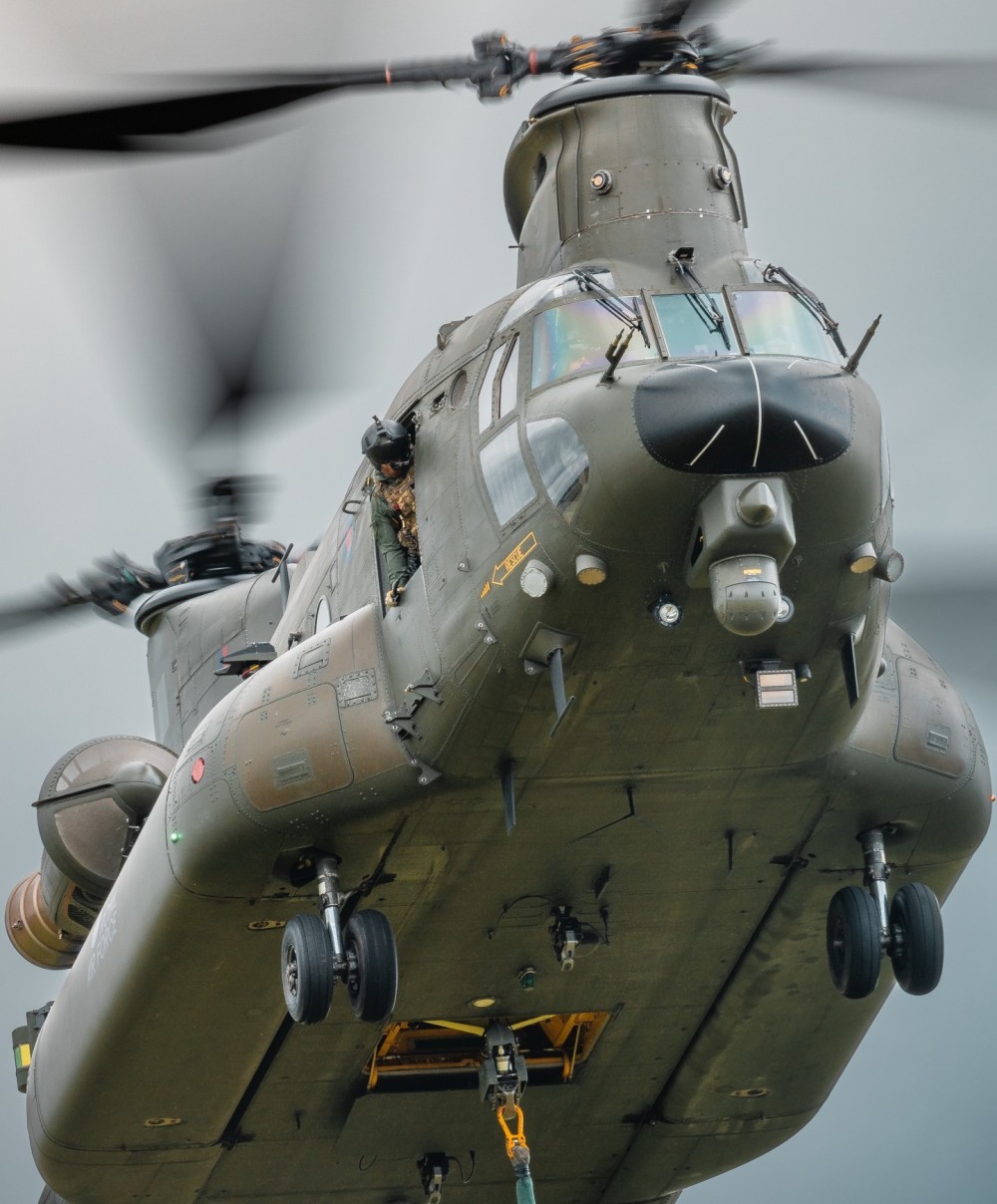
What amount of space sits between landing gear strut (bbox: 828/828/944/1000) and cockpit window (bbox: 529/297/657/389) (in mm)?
3352

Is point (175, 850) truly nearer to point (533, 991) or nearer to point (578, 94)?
point (533, 991)

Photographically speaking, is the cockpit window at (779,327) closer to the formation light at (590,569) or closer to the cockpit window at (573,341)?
the cockpit window at (573,341)

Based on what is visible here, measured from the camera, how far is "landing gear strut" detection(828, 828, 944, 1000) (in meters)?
11.0

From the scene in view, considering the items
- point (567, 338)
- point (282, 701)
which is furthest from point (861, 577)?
point (282, 701)

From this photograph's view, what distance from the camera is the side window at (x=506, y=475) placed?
9.45 meters

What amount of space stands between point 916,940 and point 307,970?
335 cm

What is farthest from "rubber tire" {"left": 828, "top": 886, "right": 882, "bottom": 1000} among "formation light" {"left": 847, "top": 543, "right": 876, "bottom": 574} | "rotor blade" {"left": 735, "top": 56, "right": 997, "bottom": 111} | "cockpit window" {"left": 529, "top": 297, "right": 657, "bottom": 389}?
Answer: "rotor blade" {"left": 735, "top": 56, "right": 997, "bottom": 111}

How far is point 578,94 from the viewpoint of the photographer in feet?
36.2

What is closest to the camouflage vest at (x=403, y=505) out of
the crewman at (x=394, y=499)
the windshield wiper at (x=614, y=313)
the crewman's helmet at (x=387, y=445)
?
the crewman at (x=394, y=499)

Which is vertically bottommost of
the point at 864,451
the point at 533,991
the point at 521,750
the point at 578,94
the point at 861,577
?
the point at 533,991

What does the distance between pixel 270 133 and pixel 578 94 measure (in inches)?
77.3

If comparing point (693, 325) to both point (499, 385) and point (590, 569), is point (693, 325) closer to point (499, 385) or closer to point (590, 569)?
point (499, 385)

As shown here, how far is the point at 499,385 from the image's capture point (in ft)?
32.4

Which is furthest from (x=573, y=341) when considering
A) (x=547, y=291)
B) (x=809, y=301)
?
(x=809, y=301)
